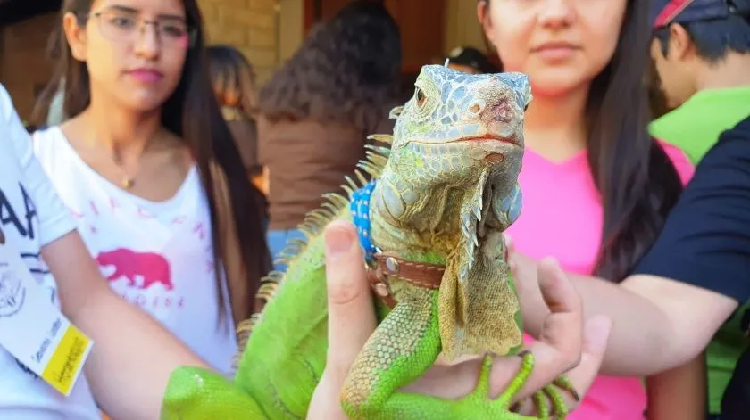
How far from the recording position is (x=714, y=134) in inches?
74.9

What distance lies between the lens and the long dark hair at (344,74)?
9.09 ft

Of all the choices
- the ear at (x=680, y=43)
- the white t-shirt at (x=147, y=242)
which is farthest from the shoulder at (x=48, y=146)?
the ear at (x=680, y=43)

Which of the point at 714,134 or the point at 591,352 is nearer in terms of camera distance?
the point at 591,352

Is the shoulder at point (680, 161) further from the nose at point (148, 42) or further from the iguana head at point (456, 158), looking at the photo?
the nose at point (148, 42)

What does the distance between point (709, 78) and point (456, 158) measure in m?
1.62

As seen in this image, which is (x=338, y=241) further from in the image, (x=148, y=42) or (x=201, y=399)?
(x=148, y=42)

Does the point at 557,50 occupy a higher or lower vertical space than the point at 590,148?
higher

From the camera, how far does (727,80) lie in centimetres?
211

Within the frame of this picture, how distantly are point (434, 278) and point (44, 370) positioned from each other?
29.0 inches

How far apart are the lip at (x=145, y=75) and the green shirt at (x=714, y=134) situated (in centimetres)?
144

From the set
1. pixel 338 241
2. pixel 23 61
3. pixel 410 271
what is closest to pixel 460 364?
pixel 410 271

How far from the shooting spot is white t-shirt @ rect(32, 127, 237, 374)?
1.90 meters

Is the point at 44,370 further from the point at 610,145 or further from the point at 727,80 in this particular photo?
the point at 727,80

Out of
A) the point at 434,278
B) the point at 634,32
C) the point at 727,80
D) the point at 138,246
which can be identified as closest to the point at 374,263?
the point at 434,278
